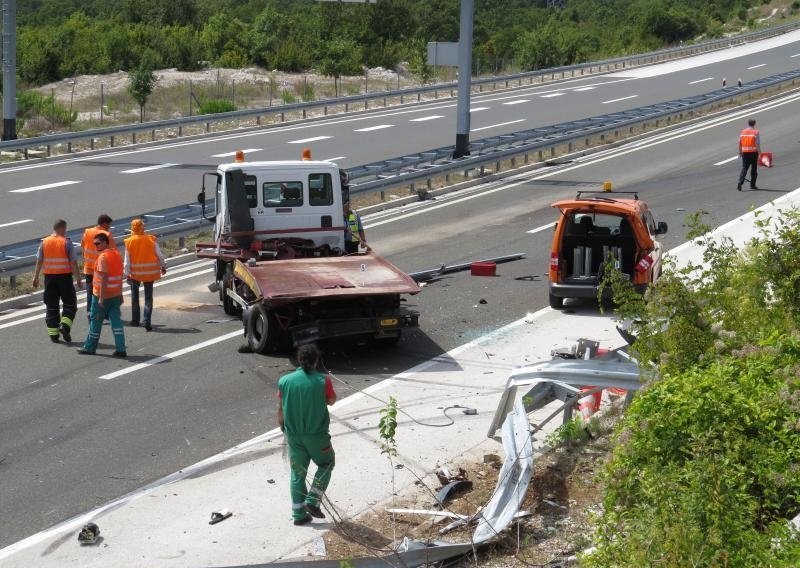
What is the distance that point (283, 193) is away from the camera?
1620 cm

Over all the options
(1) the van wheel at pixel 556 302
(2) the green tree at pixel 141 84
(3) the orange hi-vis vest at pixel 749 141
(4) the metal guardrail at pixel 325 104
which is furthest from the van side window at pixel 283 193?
(2) the green tree at pixel 141 84

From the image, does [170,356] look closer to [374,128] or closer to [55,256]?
[55,256]

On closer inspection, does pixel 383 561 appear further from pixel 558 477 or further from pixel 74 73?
pixel 74 73

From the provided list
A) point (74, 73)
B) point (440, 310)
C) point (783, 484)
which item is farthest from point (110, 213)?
point (74, 73)

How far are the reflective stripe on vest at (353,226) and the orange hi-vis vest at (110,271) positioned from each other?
3645mm

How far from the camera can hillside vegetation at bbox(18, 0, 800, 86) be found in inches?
2308

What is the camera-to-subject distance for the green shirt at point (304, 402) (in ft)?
29.3

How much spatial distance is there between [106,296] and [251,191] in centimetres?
290

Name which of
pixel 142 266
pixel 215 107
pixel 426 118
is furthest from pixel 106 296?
pixel 215 107

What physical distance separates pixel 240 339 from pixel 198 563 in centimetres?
662

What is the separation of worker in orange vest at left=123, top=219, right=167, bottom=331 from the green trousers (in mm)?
6925

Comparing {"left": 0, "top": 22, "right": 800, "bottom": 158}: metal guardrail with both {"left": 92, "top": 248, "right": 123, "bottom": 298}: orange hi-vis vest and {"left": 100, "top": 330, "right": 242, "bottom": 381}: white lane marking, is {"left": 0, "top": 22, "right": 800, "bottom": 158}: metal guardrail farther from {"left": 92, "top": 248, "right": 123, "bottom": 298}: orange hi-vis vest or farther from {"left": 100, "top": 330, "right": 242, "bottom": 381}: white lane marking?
{"left": 92, "top": 248, "right": 123, "bottom": 298}: orange hi-vis vest

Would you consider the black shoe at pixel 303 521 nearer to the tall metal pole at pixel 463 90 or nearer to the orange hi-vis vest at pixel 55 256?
the orange hi-vis vest at pixel 55 256

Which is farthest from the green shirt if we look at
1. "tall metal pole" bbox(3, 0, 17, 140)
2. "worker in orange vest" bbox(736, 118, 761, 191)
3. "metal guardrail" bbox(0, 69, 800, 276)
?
"tall metal pole" bbox(3, 0, 17, 140)
